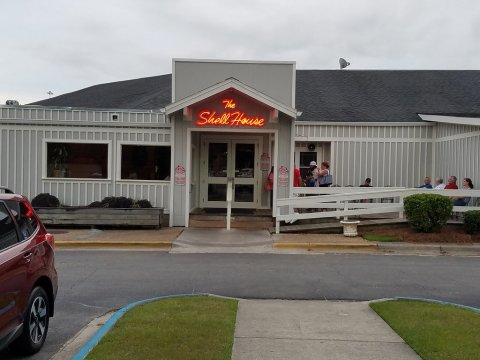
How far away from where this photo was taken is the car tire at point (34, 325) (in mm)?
4953

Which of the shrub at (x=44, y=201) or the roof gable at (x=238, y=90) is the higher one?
the roof gable at (x=238, y=90)

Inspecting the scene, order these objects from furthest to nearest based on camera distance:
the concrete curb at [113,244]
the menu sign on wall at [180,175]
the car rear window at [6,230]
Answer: the menu sign on wall at [180,175] → the concrete curb at [113,244] → the car rear window at [6,230]

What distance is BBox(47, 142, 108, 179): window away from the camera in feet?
51.3

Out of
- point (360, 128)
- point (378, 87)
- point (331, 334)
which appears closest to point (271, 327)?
point (331, 334)

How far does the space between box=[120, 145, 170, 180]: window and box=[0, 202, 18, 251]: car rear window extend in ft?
34.5

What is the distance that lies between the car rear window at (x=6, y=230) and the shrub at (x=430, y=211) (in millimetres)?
10417

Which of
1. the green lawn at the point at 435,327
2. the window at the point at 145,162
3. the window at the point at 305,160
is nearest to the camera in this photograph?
the green lawn at the point at 435,327

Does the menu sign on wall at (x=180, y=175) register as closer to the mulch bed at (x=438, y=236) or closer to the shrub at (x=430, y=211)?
the mulch bed at (x=438, y=236)

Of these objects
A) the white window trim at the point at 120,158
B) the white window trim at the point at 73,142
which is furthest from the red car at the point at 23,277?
the white window trim at the point at 73,142

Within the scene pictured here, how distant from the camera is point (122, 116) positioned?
609 inches

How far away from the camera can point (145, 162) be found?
1561cm

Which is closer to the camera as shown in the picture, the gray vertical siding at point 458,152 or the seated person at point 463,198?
the seated person at point 463,198

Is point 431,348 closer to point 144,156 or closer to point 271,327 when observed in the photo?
point 271,327

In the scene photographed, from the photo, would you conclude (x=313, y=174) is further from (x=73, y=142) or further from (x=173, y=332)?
(x=173, y=332)
